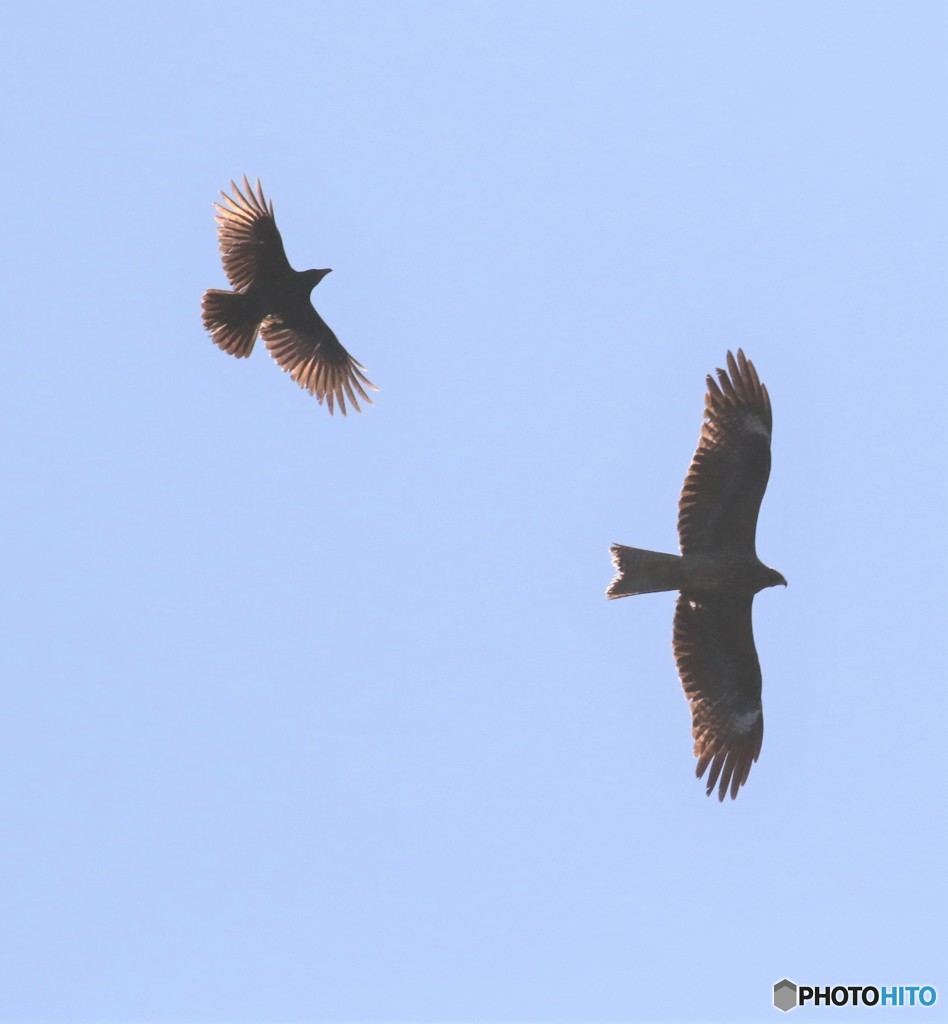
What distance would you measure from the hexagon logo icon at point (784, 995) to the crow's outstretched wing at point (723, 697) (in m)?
2.26

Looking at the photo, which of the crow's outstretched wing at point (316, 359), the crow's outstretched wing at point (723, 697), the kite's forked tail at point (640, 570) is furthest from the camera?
the crow's outstretched wing at point (316, 359)

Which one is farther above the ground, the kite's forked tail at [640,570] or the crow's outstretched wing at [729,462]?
the crow's outstretched wing at [729,462]

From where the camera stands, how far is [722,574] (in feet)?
49.0

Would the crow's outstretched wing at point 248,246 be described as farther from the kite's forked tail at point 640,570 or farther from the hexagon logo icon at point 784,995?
the hexagon logo icon at point 784,995

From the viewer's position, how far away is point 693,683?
50.9ft

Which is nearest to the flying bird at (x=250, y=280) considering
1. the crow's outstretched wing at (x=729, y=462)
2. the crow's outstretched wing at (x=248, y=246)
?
the crow's outstretched wing at (x=248, y=246)

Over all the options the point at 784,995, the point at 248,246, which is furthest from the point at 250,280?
the point at 784,995

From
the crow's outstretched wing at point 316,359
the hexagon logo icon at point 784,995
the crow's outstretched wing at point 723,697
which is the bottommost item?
the hexagon logo icon at point 784,995

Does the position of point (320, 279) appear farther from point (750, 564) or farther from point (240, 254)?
point (750, 564)

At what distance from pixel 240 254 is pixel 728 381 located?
559 cm

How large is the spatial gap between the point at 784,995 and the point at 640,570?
463 centimetres

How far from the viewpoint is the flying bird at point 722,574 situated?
48.2 ft

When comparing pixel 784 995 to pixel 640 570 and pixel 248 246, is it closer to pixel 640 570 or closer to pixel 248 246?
pixel 640 570

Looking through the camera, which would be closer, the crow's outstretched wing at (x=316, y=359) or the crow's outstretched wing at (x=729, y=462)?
the crow's outstretched wing at (x=729, y=462)
